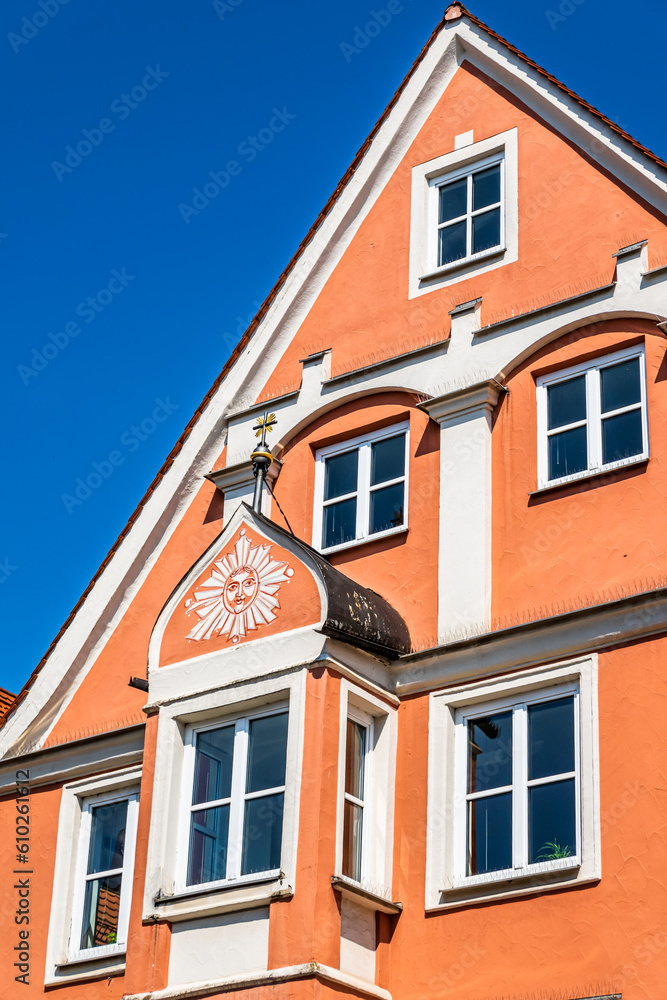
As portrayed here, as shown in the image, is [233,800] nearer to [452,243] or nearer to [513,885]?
[513,885]

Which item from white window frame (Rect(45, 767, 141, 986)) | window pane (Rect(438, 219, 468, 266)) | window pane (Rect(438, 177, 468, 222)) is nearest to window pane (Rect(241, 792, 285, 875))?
white window frame (Rect(45, 767, 141, 986))

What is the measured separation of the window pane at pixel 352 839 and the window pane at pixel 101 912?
3.38m

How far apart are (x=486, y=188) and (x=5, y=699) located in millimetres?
10351

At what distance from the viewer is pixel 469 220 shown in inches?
748

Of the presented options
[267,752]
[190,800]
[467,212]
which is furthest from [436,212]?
[190,800]

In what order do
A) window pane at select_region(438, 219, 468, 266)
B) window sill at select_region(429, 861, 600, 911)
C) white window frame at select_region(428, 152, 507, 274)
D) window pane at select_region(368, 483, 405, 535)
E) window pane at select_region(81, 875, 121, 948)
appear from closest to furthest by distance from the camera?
1. window sill at select_region(429, 861, 600, 911)
2. window pane at select_region(81, 875, 121, 948)
3. window pane at select_region(368, 483, 405, 535)
4. white window frame at select_region(428, 152, 507, 274)
5. window pane at select_region(438, 219, 468, 266)

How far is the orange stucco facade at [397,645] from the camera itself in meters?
14.3

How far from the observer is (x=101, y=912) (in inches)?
680

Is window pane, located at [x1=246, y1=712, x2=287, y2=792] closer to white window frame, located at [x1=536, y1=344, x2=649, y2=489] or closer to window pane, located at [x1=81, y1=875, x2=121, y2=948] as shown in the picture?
window pane, located at [x1=81, y1=875, x2=121, y2=948]

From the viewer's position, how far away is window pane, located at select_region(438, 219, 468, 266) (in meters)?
18.9

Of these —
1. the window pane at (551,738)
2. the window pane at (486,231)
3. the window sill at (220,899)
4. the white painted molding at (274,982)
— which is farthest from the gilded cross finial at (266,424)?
the white painted molding at (274,982)

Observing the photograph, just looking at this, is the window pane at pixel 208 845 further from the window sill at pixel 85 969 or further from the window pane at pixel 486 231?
the window pane at pixel 486 231

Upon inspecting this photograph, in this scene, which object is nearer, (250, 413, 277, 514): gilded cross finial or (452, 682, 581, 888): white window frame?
(452, 682, 581, 888): white window frame

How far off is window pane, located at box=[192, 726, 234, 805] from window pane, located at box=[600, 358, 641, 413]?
5.22m
